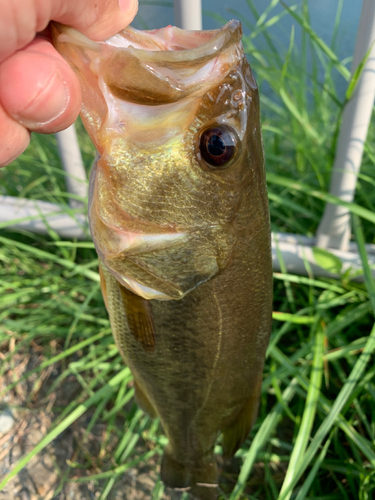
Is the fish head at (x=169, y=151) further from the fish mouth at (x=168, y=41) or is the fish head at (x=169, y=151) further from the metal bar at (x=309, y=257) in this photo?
the metal bar at (x=309, y=257)

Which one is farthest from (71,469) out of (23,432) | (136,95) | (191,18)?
(191,18)

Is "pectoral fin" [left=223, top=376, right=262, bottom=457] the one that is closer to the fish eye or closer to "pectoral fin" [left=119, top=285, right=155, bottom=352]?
"pectoral fin" [left=119, top=285, right=155, bottom=352]

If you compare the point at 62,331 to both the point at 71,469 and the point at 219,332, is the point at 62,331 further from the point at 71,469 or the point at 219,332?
the point at 219,332

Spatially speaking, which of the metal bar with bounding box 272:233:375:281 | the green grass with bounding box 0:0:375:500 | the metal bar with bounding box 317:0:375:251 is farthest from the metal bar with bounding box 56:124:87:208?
the metal bar with bounding box 317:0:375:251

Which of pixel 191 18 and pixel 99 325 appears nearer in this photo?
pixel 191 18

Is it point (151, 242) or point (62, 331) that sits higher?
point (151, 242)

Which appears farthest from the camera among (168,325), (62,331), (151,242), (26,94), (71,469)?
(62,331)

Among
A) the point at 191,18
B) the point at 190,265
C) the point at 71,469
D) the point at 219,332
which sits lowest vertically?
the point at 71,469

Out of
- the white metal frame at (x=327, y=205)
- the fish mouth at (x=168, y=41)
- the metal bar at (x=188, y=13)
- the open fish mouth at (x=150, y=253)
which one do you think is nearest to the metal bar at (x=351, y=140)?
the white metal frame at (x=327, y=205)
